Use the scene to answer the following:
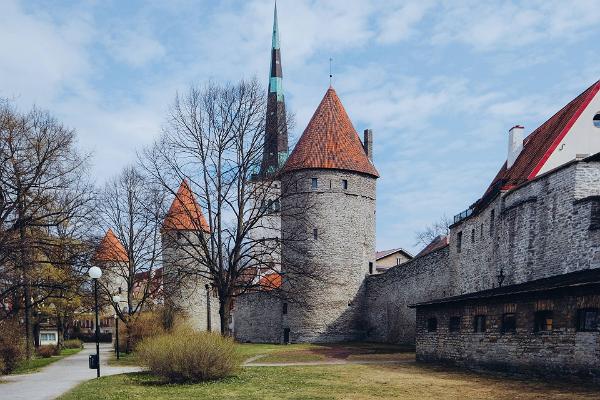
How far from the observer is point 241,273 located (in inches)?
928

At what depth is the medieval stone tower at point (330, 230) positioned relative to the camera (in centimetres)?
3631

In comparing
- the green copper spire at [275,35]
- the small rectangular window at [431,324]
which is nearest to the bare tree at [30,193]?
the small rectangular window at [431,324]

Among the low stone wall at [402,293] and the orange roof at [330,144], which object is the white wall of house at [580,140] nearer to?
the low stone wall at [402,293]

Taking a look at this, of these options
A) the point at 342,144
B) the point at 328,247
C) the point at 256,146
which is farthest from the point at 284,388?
the point at 342,144

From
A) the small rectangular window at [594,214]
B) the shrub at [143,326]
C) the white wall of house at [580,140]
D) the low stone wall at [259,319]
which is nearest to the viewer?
the small rectangular window at [594,214]

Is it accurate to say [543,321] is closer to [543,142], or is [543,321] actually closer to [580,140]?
[580,140]

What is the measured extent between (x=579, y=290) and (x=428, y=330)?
8.68 metres

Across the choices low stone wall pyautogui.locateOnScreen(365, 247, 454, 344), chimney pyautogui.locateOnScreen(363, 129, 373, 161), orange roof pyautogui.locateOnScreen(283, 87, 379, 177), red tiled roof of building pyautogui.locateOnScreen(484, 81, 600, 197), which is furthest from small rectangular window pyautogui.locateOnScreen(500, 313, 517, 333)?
chimney pyautogui.locateOnScreen(363, 129, 373, 161)

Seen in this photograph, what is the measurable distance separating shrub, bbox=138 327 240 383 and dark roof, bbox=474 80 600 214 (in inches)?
547

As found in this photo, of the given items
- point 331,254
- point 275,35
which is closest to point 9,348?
point 331,254

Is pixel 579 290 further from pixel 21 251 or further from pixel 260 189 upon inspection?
pixel 21 251

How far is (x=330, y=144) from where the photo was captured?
37219 mm

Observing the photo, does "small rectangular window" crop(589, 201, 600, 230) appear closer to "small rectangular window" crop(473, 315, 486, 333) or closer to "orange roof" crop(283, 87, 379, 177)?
"small rectangular window" crop(473, 315, 486, 333)

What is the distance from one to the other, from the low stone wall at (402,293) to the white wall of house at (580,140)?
8.26 m
